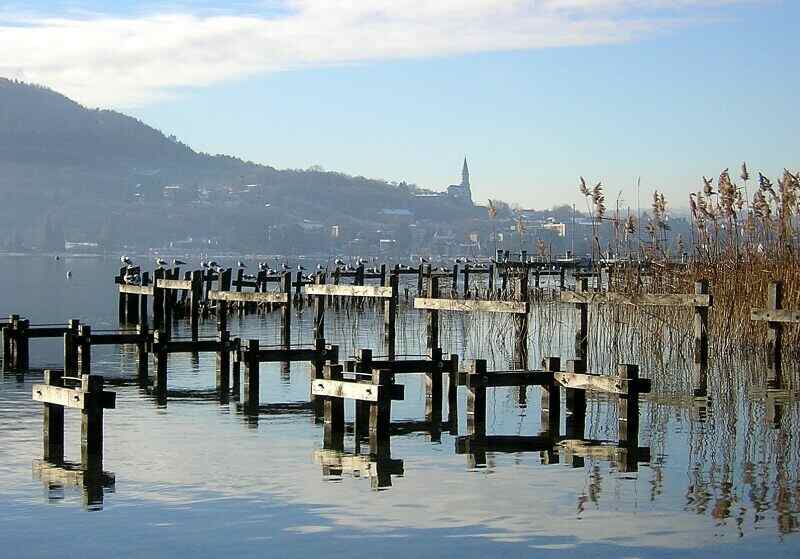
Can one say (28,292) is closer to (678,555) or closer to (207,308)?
(207,308)

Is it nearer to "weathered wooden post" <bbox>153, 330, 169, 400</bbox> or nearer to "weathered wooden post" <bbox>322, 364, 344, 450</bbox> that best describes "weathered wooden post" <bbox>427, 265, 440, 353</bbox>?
"weathered wooden post" <bbox>153, 330, 169, 400</bbox>

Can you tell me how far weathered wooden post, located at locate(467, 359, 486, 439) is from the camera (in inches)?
755

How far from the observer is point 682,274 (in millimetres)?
29078

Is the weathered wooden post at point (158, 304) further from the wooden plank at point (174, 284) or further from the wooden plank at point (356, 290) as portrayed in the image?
the wooden plank at point (356, 290)

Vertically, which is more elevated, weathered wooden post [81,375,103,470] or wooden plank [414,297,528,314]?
wooden plank [414,297,528,314]

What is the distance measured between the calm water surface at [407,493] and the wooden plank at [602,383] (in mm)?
808

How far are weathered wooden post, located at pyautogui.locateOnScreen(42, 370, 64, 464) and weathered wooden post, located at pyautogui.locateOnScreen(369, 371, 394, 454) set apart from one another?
12.2 feet

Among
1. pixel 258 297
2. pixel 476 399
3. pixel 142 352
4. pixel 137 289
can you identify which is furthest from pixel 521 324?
pixel 137 289

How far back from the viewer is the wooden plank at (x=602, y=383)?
1867 cm

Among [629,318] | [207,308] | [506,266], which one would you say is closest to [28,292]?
[207,308]

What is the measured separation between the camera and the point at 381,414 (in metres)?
18.1

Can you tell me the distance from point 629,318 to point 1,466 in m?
14.9

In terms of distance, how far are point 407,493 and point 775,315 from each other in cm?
1100

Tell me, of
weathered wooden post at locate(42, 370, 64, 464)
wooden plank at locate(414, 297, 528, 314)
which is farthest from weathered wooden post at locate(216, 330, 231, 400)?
weathered wooden post at locate(42, 370, 64, 464)
